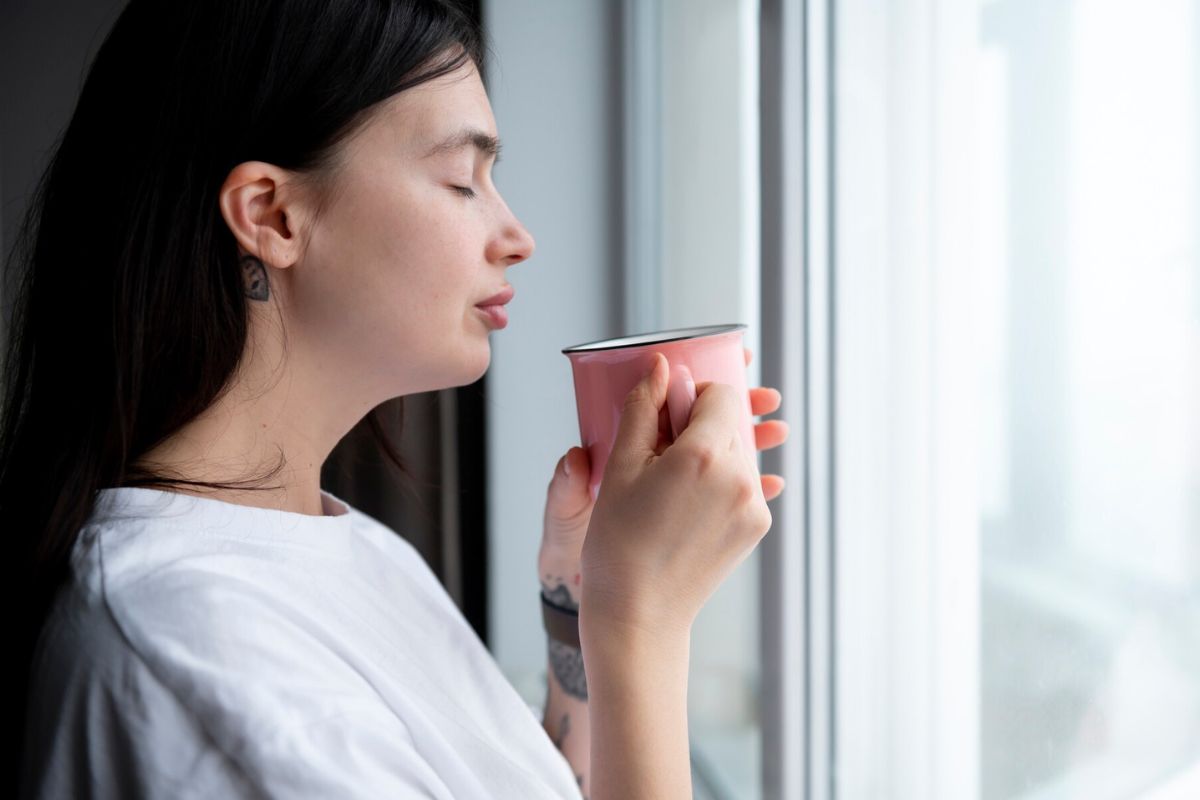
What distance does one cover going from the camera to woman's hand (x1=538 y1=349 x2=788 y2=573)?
788 mm

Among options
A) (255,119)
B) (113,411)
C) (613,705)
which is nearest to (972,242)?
(613,705)

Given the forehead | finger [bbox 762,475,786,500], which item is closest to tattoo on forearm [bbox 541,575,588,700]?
finger [bbox 762,475,786,500]

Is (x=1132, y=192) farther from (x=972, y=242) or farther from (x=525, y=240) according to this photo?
(x=525, y=240)

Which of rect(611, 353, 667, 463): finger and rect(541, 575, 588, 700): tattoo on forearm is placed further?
rect(541, 575, 588, 700): tattoo on forearm

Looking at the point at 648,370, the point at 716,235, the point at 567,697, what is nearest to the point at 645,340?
the point at 648,370

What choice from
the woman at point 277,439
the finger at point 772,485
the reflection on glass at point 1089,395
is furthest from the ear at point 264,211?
the reflection on glass at point 1089,395

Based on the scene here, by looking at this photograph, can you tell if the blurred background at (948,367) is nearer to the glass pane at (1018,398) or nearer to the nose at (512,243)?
the glass pane at (1018,398)

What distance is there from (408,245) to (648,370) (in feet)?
0.75

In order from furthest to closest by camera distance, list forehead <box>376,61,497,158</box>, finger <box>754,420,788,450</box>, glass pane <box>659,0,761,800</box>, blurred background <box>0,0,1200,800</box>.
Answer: glass pane <box>659,0,761,800</box>, finger <box>754,420,788,450</box>, forehead <box>376,61,497,158</box>, blurred background <box>0,0,1200,800</box>

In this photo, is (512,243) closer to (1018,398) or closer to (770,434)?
(770,434)

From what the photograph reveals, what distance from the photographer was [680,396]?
62 centimetres

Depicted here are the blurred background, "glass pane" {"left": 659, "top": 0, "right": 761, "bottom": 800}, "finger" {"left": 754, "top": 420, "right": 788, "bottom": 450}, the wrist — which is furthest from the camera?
"glass pane" {"left": 659, "top": 0, "right": 761, "bottom": 800}

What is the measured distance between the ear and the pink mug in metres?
0.24

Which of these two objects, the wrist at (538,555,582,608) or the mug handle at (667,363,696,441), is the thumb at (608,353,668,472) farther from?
the wrist at (538,555,582,608)
